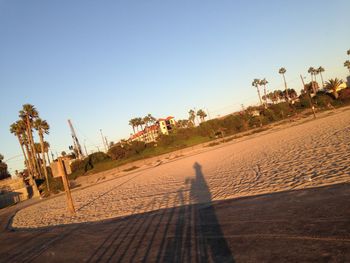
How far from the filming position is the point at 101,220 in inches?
422

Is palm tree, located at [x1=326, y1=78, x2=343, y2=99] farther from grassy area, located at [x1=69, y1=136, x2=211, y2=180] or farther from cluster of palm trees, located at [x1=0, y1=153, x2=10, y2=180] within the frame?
cluster of palm trees, located at [x1=0, y1=153, x2=10, y2=180]

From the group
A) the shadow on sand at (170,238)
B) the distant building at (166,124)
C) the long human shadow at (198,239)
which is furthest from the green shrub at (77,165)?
the distant building at (166,124)

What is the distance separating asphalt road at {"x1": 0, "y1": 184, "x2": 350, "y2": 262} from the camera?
178 inches

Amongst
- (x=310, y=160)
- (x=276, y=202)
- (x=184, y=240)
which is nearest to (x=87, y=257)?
(x=184, y=240)

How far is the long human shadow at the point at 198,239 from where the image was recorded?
16.4 ft

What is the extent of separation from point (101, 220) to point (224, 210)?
5344 millimetres

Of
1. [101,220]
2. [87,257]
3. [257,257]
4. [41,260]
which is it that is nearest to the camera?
[257,257]

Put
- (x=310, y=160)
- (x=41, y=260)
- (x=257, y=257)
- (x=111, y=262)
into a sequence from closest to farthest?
(x=257, y=257) → (x=111, y=262) → (x=41, y=260) → (x=310, y=160)

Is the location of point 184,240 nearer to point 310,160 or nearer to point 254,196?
point 254,196

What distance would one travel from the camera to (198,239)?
5.92 metres

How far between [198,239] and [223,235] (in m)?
0.55

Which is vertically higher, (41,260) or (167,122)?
(167,122)

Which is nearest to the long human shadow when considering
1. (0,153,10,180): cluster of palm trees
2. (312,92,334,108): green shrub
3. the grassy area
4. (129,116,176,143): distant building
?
the grassy area

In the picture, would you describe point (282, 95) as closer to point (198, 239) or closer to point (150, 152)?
point (150, 152)
